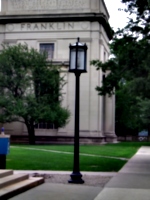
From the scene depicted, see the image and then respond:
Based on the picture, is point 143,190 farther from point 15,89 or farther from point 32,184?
point 15,89

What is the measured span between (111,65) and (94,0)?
28568 mm

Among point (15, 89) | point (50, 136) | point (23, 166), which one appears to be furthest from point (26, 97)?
point (23, 166)

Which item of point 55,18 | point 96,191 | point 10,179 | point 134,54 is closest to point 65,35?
point 55,18

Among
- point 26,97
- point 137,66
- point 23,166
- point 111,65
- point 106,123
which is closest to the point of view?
point 23,166

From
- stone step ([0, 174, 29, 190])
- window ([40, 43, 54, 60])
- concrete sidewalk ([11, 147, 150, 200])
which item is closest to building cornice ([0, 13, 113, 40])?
window ([40, 43, 54, 60])

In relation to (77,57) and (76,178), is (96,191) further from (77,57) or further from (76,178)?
(77,57)

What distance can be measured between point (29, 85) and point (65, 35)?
9.31 m

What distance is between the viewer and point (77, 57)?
13672 mm

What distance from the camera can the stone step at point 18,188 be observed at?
1030 centimetres

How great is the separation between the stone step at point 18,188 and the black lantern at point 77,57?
3.68m

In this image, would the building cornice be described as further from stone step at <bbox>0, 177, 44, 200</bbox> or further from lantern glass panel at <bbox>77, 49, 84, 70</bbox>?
stone step at <bbox>0, 177, 44, 200</bbox>

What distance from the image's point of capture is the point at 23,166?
18172 mm

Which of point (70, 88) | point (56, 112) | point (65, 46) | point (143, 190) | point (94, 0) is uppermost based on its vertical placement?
point (94, 0)

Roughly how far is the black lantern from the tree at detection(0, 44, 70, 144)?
27.5m
